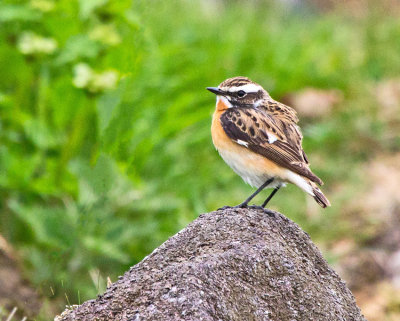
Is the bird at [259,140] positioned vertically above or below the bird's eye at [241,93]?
below

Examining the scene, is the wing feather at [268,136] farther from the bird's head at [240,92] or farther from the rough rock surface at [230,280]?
the rough rock surface at [230,280]

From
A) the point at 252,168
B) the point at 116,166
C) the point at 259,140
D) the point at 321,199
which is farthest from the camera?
the point at 116,166

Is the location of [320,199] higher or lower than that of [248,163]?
lower

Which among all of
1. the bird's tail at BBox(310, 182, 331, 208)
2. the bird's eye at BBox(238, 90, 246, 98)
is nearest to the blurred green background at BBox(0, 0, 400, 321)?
the bird's eye at BBox(238, 90, 246, 98)

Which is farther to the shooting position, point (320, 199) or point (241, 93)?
point (241, 93)

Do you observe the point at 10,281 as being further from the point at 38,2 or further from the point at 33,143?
the point at 38,2

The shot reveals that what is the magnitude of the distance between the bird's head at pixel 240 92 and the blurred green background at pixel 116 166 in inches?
37.4

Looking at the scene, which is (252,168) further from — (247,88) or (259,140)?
(247,88)

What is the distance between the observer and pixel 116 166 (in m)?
6.82

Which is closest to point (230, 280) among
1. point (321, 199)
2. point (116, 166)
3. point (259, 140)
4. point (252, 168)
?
point (321, 199)

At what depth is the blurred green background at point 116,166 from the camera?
6.96 m

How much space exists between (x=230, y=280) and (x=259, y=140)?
6.08 ft

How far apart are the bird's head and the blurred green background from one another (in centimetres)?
95

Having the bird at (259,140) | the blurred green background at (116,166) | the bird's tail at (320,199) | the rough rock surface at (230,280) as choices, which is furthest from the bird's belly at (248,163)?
the blurred green background at (116,166)
